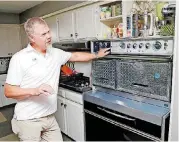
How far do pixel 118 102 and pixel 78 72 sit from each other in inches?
51.4

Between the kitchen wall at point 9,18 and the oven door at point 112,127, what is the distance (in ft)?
10.3

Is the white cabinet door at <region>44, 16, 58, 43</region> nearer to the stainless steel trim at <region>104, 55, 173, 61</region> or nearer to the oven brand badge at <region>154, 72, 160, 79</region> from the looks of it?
the stainless steel trim at <region>104, 55, 173, 61</region>

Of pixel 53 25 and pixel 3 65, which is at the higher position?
pixel 53 25

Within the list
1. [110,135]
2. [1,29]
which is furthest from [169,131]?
[1,29]

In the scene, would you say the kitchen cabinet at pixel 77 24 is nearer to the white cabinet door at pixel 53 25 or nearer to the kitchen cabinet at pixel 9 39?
the white cabinet door at pixel 53 25

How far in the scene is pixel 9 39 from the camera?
4055mm

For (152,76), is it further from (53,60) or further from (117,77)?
(53,60)

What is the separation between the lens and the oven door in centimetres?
141

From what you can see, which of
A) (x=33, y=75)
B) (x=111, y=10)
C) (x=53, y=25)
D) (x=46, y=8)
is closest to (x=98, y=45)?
(x=111, y=10)

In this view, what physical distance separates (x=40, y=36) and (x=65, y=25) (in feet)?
4.15

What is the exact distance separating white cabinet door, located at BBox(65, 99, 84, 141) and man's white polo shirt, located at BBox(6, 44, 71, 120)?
618 mm

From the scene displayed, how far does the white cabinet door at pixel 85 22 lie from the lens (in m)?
2.13

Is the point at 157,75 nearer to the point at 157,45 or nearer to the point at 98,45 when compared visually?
the point at 157,45

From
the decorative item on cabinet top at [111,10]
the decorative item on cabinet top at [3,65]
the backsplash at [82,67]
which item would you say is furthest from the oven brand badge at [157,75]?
the decorative item on cabinet top at [3,65]
